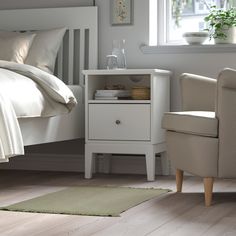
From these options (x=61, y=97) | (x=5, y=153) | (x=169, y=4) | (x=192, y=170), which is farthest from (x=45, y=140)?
(x=169, y=4)

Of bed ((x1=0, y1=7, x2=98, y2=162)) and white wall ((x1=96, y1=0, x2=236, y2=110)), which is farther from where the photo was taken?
bed ((x1=0, y1=7, x2=98, y2=162))

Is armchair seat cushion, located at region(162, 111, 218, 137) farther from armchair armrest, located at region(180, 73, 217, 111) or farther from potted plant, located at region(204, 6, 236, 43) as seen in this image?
potted plant, located at region(204, 6, 236, 43)

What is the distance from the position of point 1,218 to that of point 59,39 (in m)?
2.01

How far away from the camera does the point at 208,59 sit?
434 cm

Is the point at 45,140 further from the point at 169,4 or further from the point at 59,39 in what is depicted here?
the point at 169,4

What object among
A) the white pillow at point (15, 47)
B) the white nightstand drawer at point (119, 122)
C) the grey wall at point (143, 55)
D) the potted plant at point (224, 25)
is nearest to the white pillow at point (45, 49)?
the white pillow at point (15, 47)

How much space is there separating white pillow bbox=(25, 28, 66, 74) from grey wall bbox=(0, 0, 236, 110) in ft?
1.01

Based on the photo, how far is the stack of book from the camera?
13.7 ft

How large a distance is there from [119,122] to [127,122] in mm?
53

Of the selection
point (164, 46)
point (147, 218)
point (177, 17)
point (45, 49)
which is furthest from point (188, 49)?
point (147, 218)

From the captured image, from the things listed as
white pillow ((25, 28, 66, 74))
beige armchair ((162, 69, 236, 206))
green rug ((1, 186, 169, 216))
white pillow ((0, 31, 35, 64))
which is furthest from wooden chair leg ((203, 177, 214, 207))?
white pillow ((0, 31, 35, 64))

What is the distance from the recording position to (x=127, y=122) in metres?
4.10

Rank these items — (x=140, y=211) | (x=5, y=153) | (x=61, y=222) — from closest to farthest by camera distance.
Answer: (x=61, y=222) → (x=140, y=211) → (x=5, y=153)

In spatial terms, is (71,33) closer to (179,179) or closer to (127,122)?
(127,122)
